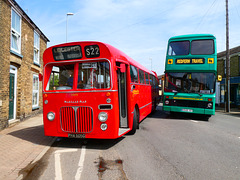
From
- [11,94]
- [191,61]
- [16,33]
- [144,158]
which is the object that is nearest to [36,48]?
[16,33]

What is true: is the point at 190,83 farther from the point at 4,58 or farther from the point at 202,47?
the point at 4,58

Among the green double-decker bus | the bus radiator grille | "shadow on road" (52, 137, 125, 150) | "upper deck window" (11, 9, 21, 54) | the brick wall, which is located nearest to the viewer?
the bus radiator grille

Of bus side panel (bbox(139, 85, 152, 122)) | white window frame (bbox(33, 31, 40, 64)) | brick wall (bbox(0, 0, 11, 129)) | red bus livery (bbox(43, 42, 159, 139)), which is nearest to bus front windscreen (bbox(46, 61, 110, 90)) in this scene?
red bus livery (bbox(43, 42, 159, 139))

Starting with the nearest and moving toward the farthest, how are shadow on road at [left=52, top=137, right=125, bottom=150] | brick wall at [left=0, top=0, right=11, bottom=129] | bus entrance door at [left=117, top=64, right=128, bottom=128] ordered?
shadow on road at [left=52, top=137, right=125, bottom=150], bus entrance door at [left=117, top=64, right=128, bottom=128], brick wall at [left=0, top=0, right=11, bottom=129]

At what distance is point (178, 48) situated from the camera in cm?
1045

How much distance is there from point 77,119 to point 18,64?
6.17m

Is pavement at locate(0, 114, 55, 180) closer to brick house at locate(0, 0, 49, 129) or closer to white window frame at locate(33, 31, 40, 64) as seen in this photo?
brick house at locate(0, 0, 49, 129)

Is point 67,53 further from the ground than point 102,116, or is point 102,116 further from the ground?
point 67,53

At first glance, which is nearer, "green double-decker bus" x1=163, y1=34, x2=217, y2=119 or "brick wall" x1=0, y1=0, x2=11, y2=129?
"brick wall" x1=0, y1=0, x2=11, y2=129

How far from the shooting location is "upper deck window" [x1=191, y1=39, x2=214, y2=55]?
980 centimetres

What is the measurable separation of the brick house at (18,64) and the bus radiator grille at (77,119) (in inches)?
156

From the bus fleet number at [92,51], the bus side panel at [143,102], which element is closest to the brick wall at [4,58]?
the bus fleet number at [92,51]

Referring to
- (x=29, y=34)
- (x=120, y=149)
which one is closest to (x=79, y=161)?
(x=120, y=149)

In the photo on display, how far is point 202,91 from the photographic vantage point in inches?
386
